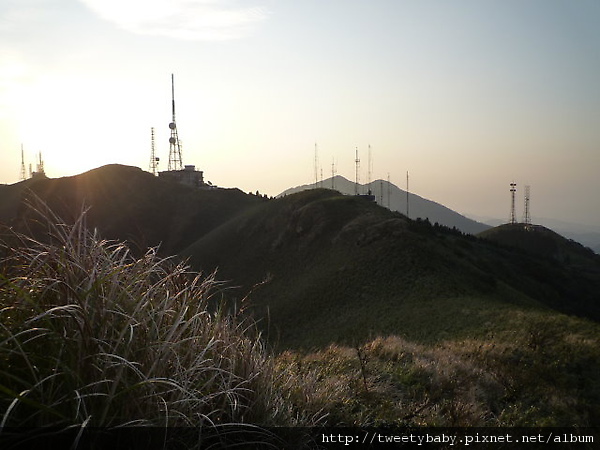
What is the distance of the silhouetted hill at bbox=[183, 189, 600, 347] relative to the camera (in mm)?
24688

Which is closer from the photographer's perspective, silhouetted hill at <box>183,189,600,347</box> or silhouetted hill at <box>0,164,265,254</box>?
silhouetted hill at <box>183,189,600,347</box>

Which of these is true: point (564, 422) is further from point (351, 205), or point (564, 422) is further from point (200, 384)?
point (351, 205)

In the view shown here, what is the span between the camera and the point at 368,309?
30.9 meters

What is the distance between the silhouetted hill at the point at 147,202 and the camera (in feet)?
252

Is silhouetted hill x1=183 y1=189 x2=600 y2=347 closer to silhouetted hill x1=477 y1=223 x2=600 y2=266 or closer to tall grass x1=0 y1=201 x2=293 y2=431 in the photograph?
tall grass x1=0 y1=201 x2=293 y2=431

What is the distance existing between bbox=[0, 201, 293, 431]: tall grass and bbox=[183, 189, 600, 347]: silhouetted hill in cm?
1184

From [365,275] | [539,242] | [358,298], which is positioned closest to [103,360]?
[358,298]

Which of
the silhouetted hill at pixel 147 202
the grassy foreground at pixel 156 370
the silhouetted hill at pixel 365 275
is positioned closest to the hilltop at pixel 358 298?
the grassy foreground at pixel 156 370

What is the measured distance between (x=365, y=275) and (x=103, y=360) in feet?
119

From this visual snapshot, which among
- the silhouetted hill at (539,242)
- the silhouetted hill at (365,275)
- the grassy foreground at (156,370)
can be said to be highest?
the grassy foreground at (156,370)

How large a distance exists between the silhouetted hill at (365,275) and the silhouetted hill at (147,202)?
11.9 meters

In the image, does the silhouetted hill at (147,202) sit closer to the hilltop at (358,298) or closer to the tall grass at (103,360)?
the hilltop at (358,298)

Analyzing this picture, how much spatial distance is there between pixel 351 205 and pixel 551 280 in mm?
26581

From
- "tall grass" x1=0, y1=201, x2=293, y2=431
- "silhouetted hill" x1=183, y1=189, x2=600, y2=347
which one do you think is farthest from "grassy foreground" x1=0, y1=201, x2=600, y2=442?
"silhouetted hill" x1=183, y1=189, x2=600, y2=347
